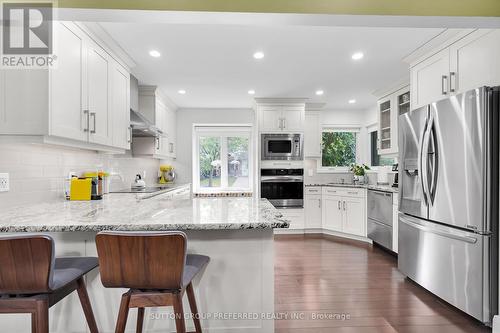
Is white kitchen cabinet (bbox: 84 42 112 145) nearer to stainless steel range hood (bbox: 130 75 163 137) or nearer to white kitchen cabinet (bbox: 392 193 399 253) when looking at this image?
stainless steel range hood (bbox: 130 75 163 137)

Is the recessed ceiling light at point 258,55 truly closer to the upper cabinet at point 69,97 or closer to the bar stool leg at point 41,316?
the upper cabinet at point 69,97

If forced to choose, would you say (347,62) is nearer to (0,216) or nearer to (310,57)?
(310,57)

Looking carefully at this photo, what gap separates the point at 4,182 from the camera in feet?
6.36

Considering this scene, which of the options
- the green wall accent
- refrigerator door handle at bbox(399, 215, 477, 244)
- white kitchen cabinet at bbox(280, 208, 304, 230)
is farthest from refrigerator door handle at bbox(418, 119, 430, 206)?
white kitchen cabinet at bbox(280, 208, 304, 230)

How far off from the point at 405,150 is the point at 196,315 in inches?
99.9

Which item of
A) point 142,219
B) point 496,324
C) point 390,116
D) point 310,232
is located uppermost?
point 390,116

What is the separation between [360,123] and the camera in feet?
19.9

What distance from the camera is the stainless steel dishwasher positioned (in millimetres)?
3885

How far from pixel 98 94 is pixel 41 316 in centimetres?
185

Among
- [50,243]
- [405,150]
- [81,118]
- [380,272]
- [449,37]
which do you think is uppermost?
[449,37]

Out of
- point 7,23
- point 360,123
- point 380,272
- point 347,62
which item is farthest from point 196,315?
point 360,123

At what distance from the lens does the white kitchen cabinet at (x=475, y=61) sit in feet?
7.41

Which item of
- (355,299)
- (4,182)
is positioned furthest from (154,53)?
(355,299)

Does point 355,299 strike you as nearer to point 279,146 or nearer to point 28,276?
point 28,276
